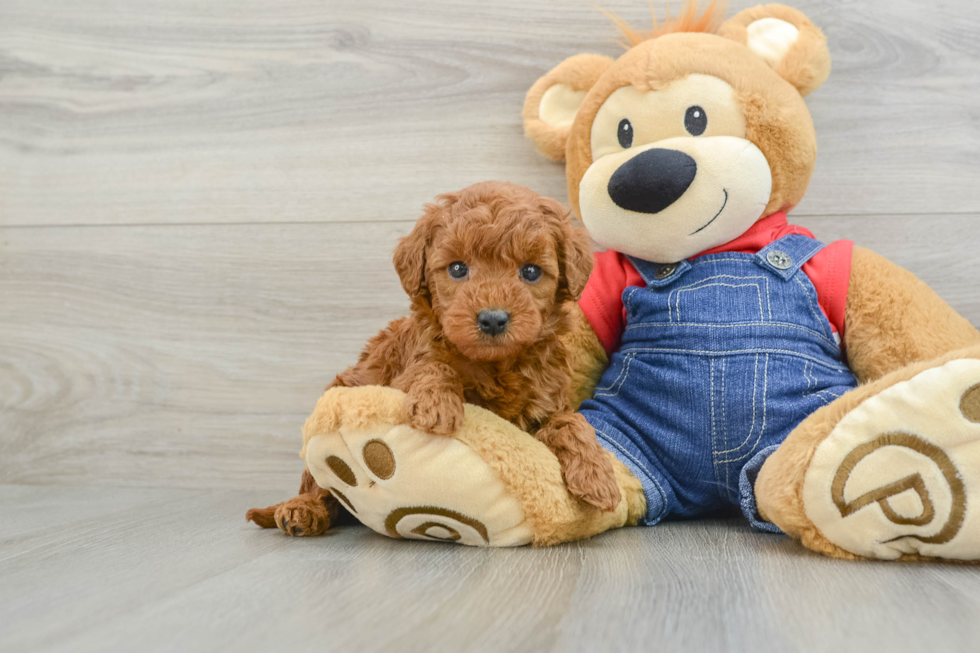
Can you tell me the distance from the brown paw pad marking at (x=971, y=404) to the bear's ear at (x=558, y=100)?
0.66 metres

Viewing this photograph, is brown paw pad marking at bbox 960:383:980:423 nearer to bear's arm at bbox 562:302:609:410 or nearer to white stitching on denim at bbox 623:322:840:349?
white stitching on denim at bbox 623:322:840:349

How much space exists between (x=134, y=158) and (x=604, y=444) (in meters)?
1.06

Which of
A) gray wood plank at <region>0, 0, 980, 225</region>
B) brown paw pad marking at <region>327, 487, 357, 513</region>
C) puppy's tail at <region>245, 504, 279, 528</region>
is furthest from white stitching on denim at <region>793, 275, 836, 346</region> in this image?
puppy's tail at <region>245, 504, 279, 528</region>

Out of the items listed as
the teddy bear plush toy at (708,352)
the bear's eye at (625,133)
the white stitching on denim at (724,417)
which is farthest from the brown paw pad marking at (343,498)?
the bear's eye at (625,133)

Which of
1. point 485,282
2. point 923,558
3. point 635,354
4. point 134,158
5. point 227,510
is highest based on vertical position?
point 134,158

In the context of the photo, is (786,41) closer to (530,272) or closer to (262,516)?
(530,272)

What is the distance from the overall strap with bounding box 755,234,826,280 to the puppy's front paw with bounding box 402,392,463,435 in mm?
489

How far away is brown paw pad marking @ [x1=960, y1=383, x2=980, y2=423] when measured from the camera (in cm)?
71

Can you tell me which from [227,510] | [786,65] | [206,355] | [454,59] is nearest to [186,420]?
[206,355]

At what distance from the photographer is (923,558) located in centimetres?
76

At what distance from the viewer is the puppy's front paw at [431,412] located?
0.77 m

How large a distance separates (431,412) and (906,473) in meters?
0.48

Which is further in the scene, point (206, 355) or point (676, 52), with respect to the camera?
point (206, 355)

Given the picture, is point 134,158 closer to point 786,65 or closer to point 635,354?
point 635,354
